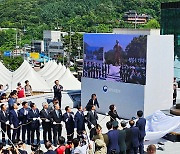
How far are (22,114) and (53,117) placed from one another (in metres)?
0.88

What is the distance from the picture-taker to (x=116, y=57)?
663 inches

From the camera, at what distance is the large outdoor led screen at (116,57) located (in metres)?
15.9

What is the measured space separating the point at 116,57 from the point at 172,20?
1912cm

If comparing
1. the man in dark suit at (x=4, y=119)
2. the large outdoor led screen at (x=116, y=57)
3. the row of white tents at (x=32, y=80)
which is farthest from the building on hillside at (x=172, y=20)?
the man in dark suit at (x=4, y=119)

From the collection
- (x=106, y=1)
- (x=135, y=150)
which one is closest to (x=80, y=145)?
(x=135, y=150)

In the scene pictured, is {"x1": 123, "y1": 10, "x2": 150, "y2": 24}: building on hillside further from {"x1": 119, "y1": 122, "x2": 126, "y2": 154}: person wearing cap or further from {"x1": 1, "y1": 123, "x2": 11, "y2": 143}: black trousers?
{"x1": 119, "y1": 122, "x2": 126, "y2": 154}: person wearing cap

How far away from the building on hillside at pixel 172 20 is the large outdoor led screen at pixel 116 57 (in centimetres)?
1622

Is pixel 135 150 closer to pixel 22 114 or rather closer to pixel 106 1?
pixel 22 114

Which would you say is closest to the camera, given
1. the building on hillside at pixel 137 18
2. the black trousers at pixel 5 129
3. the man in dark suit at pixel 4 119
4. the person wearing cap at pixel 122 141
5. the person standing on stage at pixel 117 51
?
the person wearing cap at pixel 122 141

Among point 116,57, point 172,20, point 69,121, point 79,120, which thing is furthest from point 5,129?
point 172,20

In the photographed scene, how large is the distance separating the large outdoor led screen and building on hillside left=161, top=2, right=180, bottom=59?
16222 mm

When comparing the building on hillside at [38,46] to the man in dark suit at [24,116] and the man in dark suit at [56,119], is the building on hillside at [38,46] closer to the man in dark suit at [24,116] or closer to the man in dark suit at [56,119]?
the man in dark suit at [24,116]

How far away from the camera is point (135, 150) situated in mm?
10766

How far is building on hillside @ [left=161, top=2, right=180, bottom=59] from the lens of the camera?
33566 millimetres
